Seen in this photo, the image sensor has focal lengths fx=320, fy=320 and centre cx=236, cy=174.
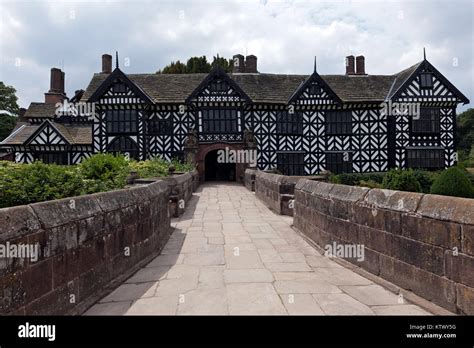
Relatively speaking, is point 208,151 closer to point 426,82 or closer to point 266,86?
point 266,86

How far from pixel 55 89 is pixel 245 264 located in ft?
122

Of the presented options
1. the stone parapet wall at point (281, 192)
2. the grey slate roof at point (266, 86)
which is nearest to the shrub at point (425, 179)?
the grey slate roof at point (266, 86)

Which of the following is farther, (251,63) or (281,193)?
(251,63)

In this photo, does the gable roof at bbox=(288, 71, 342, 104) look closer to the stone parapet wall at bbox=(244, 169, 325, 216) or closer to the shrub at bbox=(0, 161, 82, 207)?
the stone parapet wall at bbox=(244, 169, 325, 216)

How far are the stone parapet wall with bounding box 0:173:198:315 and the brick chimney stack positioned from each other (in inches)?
1377

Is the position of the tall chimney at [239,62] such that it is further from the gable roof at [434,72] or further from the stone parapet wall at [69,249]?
the stone parapet wall at [69,249]

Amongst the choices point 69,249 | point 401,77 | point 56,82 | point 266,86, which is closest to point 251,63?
point 266,86

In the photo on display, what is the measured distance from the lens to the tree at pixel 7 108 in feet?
131

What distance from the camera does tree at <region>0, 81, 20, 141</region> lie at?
4003 cm

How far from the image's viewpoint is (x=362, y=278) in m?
4.24

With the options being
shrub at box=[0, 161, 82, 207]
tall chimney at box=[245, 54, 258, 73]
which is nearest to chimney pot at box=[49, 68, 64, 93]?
tall chimney at box=[245, 54, 258, 73]

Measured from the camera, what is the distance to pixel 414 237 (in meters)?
3.51
